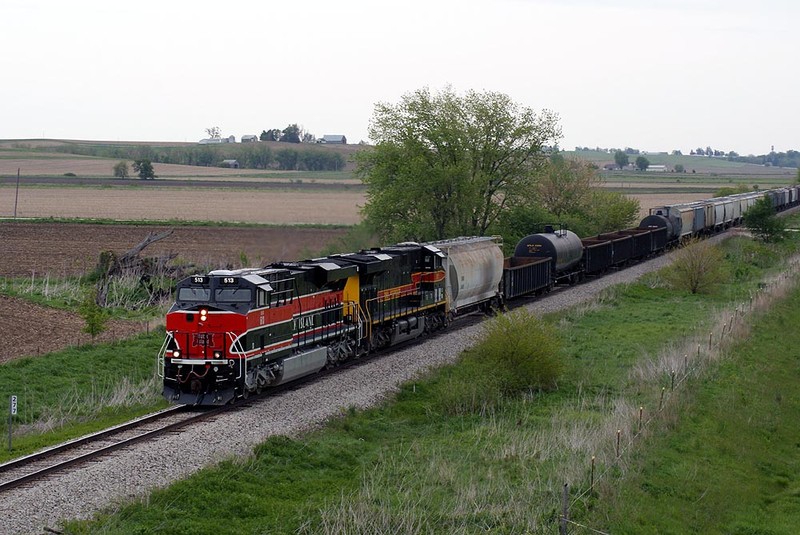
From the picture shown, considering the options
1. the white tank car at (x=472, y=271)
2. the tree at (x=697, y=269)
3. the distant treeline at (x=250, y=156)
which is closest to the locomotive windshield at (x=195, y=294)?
the white tank car at (x=472, y=271)

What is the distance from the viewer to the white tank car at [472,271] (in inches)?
1391

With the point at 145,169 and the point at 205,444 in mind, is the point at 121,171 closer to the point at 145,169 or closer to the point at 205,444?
the point at 145,169

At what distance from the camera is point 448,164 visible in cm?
5756

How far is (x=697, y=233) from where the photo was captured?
71.9 m

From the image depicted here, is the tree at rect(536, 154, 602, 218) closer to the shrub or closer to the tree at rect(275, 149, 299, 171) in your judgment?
the shrub

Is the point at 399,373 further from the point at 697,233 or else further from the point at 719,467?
the point at 697,233

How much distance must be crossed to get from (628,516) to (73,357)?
1889 cm

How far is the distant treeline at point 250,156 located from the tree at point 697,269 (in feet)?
423

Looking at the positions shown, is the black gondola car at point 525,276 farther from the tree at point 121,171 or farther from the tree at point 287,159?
the tree at point 287,159

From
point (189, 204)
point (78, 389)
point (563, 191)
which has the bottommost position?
point (78, 389)

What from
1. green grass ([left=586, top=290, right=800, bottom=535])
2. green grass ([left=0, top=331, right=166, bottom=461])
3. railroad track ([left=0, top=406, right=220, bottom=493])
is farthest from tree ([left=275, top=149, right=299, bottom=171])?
railroad track ([left=0, top=406, right=220, bottom=493])

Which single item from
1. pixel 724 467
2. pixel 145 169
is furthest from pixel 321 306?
pixel 145 169

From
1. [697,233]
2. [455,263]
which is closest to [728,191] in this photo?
[697,233]

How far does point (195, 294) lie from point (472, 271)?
53.1 ft
